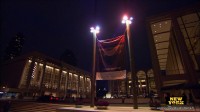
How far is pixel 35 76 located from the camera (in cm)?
5784

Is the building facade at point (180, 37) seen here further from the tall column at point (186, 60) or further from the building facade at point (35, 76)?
the building facade at point (35, 76)

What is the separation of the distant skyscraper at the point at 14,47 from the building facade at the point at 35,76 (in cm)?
2911

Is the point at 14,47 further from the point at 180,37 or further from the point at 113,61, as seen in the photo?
the point at 113,61

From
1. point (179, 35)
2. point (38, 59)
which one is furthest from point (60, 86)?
point (179, 35)

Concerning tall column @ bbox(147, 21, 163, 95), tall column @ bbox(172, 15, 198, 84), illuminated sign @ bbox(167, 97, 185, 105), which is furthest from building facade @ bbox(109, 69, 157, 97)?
illuminated sign @ bbox(167, 97, 185, 105)

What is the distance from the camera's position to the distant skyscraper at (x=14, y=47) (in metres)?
84.1

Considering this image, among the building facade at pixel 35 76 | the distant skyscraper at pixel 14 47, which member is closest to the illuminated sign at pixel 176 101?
the building facade at pixel 35 76

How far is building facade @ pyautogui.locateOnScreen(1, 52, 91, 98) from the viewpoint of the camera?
52281 millimetres

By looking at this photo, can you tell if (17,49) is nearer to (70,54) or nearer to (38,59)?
(70,54)

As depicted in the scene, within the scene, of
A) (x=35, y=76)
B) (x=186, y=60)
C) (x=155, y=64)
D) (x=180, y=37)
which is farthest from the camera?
(x=35, y=76)

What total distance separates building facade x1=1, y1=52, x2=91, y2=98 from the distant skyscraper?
2911 cm

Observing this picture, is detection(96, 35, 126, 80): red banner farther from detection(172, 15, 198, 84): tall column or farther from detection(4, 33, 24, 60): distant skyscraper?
detection(4, 33, 24, 60): distant skyscraper

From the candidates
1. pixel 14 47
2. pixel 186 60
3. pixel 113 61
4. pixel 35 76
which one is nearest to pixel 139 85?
pixel 35 76

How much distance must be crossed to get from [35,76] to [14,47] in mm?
39698
